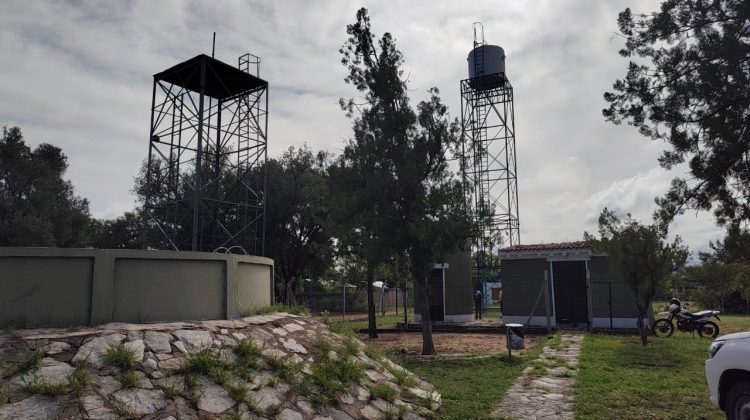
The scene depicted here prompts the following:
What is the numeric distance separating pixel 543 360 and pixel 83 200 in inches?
1193

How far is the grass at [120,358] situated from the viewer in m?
4.81

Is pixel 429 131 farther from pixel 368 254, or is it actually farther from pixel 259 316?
pixel 259 316

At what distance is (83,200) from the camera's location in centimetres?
3086

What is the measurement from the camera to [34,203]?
27.8 meters

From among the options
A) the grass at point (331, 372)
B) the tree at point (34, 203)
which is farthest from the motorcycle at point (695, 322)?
the tree at point (34, 203)

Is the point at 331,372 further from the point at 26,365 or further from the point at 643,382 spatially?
the point at 643,382

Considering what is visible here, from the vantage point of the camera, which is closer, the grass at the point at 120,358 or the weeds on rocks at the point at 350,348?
the grass at the point at 120,358

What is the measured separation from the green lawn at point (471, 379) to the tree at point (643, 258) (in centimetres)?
341

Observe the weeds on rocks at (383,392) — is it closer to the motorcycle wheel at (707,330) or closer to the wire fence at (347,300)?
the motorcycle wheel at (707,330)

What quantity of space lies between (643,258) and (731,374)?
29.0 feet

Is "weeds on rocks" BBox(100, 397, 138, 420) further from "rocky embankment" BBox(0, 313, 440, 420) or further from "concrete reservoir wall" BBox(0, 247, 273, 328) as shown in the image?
"concrete reservoir wall" BBox(0, 247, 273, 328)

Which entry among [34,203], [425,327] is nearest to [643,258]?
[425,327]

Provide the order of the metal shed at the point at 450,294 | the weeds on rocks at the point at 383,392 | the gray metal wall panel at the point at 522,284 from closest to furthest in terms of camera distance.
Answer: the weeds on rocks at the point at 383,392 < the gray metal wall panel at the point at 522,284 < the metal shed at the point at 450,294

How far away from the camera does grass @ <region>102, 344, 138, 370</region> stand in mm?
4809
